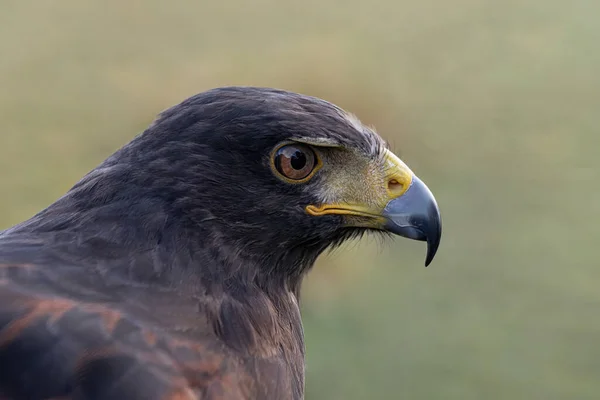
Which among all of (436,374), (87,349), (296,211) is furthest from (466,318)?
(87,349)

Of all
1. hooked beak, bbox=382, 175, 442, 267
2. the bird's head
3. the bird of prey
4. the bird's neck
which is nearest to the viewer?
the bird of prey

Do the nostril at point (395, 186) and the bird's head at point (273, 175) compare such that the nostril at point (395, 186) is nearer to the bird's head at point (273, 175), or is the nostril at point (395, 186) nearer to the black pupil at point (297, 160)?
the bird's head at point (273, 175)

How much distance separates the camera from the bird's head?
2381 mm

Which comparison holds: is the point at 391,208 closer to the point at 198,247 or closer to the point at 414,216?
the point at 414,216

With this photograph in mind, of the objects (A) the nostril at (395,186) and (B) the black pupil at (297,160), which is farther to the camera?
(A) the nostril at (395,186)

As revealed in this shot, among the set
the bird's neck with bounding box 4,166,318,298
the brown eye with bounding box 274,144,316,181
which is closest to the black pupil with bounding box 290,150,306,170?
the brown eye with bounding box 274,144,316,181

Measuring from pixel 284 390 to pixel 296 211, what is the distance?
48 cm

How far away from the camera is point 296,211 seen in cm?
247

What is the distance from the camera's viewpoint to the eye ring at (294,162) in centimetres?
240

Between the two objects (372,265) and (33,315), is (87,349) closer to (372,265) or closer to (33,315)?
(33,315)

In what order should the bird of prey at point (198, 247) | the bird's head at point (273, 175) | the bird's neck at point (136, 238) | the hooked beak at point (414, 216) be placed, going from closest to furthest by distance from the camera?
the bird of prey at point (198, 247) < the bird's neck at point (136, 238) < the bird's head at point (273, 175) < the hooked beak at point (414, 216)

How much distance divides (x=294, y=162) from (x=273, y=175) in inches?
2.6

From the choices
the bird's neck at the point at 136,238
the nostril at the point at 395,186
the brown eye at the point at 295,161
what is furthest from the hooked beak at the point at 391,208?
the bird's neck at the point at 136,238

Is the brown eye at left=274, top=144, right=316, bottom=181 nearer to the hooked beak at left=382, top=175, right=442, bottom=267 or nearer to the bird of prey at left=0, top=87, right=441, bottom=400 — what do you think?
the bird of prey at left=0, top=87, right=441, bottom=400
